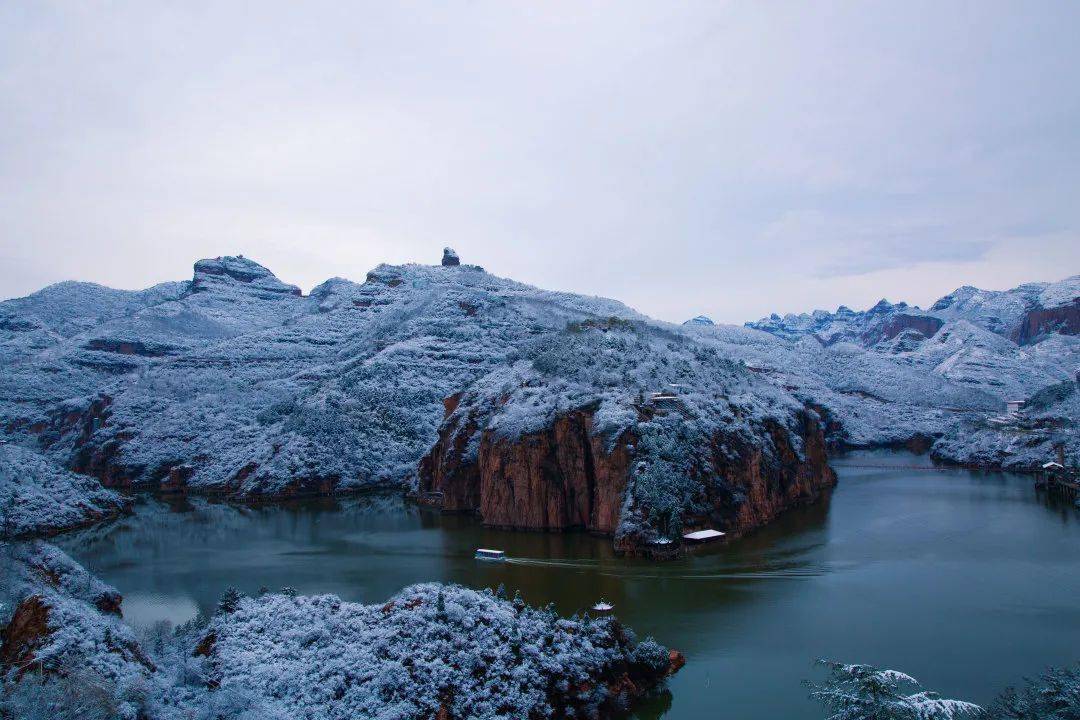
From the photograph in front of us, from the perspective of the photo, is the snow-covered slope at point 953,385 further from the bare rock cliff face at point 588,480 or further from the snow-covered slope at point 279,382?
the snow-covered slope at point 279,382

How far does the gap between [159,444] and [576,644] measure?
85584mm

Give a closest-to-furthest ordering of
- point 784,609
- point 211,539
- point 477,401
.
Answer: point 784,609 → point 211,539 → point 477,401

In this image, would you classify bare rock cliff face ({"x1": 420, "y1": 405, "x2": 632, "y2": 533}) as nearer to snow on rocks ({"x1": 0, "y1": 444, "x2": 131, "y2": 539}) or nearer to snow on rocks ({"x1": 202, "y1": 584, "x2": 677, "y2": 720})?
snow on rocks ({"x1": 202, "y1": 584, "x2": 677, "y2": 720})

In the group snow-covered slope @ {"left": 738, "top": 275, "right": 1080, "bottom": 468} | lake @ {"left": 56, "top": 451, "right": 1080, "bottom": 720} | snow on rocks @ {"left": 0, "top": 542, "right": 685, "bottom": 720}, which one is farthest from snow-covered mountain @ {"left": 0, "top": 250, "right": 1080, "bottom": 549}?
snow on rocks @ {"left": 0, "top": 542, "right": 685, "bottom": 720}

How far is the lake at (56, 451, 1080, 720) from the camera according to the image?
27.2 metres

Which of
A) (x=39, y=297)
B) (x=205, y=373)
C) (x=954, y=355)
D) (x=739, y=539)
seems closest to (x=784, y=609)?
(x=739, y=539)

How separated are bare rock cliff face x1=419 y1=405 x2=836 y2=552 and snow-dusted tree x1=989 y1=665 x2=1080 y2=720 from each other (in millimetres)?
26895

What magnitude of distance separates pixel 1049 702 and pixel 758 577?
21.6 metres

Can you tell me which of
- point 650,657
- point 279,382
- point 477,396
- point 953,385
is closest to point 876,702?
point 650,657

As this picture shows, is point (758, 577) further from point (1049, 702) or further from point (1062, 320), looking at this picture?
point (1062, 320)

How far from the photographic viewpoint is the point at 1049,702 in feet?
57.7

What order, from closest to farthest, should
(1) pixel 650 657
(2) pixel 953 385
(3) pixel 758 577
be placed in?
1. (1) pixel 650 657
2. (3) pixel 758 577
3. (2) pixel 953 385

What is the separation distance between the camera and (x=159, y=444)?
94500 mm

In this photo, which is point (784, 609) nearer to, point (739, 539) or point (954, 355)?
point (739, 539)
